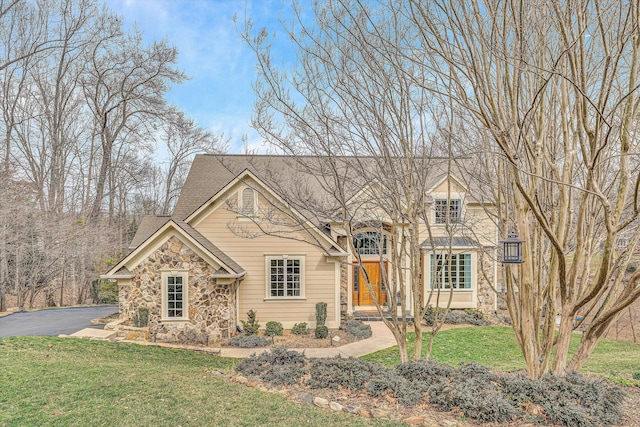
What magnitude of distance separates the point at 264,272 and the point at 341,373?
7.52 m

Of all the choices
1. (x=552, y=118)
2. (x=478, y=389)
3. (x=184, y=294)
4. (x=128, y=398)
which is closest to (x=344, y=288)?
(x=184, y=294)

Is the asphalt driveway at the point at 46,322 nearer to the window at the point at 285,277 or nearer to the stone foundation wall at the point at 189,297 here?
the stone foundation wall at the point at 189,297

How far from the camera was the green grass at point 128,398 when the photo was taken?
498 cm

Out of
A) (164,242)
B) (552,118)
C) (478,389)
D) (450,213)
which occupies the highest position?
(552,118)

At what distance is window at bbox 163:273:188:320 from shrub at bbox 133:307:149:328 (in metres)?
0.54

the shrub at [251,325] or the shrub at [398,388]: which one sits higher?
the shrub at [398,388]

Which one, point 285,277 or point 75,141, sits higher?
point 75,141

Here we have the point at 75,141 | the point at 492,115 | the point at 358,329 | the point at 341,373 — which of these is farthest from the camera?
the point at 75,141

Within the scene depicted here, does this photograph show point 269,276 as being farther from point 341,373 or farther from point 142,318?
point 341,373

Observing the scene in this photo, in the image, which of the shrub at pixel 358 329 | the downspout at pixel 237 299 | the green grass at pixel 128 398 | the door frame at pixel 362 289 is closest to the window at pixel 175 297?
the downspout at pixel 237 299

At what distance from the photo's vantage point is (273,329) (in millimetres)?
12359

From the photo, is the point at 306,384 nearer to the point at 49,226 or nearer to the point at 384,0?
the point at 384,0

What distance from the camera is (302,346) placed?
11.3 m

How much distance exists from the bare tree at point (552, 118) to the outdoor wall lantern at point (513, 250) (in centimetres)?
21
